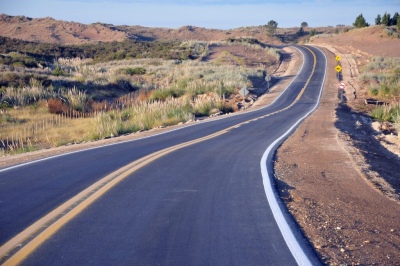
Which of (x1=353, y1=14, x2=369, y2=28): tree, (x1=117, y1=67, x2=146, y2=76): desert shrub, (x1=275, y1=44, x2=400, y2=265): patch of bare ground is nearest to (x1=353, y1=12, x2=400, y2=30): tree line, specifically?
(x1=353, y1=14, x2=369, y2=28): tree

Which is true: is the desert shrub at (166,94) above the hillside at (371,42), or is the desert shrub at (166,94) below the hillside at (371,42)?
below

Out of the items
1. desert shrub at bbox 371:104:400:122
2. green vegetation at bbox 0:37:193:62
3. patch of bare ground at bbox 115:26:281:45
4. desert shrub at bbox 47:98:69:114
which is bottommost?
desert shrub at bbox 371:104:400:122

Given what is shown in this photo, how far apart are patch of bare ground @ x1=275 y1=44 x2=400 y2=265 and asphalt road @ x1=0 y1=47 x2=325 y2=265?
1.82ft

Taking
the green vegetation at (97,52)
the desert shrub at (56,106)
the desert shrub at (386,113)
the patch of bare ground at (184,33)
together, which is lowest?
the desert shrub at (386,113)

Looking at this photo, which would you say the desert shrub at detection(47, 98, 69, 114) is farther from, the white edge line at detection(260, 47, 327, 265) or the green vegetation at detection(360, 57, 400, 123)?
the white edge line at detection(260, 47, 327, 265)

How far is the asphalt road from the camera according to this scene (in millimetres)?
6230

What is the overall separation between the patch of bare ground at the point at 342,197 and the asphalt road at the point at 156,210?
0.56 metres

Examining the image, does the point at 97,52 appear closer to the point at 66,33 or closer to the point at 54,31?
the point at 66,33

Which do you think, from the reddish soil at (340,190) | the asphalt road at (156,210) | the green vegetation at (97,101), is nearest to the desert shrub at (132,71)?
the green vegetation at (97,101)

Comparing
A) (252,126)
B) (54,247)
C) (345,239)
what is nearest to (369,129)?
(252,126)

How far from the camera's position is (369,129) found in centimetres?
2741

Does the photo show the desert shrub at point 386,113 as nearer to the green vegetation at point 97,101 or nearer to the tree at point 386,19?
the green vegetation at point 97,101

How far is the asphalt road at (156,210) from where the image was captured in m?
6.23

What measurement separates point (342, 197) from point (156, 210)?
11.5ft
